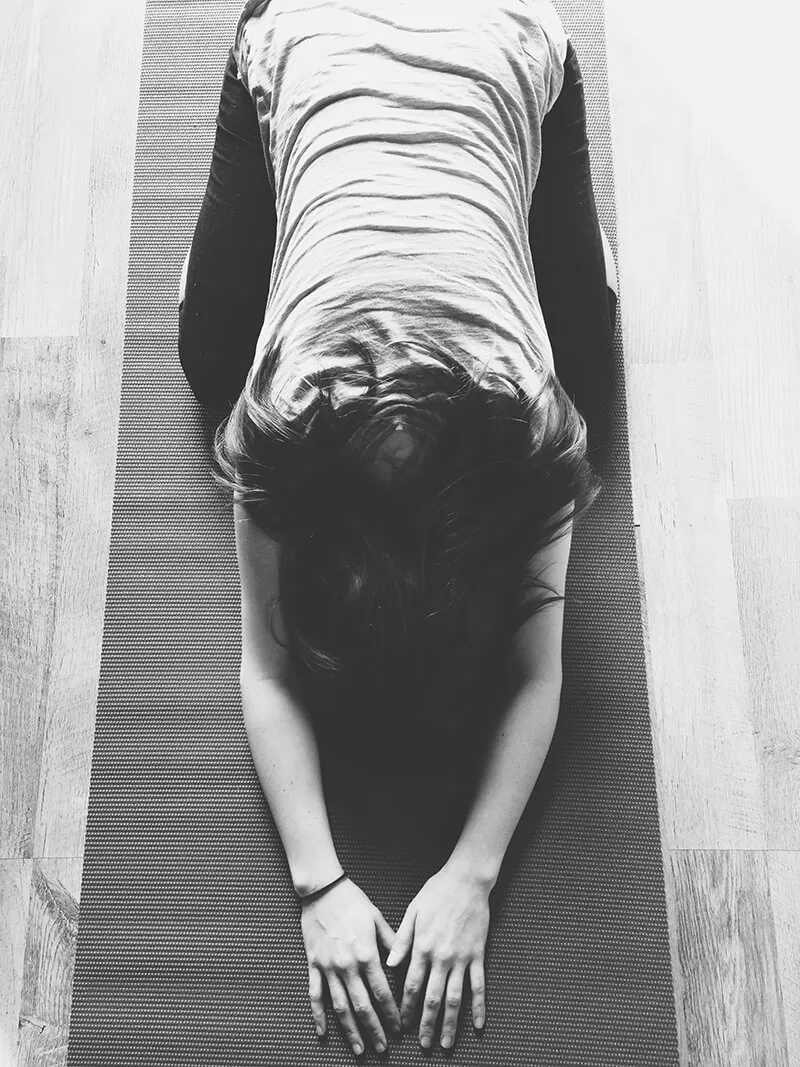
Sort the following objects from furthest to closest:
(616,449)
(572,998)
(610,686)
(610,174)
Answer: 1. (610,174)
2. (616,449)
3. (610,686)
4. (572,998)

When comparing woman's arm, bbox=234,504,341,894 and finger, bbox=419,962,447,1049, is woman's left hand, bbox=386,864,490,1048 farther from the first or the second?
woman's arm, bbox=234,504,341,894

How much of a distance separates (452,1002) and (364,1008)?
9 cm

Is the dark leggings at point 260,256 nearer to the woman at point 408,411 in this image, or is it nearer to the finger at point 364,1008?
the woman at point 408,411

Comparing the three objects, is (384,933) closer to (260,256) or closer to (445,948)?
(445,948)

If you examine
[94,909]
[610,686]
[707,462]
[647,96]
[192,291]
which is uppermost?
[647,96]

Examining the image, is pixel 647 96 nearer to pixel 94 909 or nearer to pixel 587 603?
pixel 587 603

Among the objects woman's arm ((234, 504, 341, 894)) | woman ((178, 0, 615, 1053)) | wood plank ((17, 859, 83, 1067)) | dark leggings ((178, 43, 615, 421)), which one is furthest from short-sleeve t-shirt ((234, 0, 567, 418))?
wood plank ((17, 859, 83, 1067))

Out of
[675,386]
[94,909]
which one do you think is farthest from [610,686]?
[94,909]

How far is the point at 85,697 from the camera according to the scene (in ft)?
3.99

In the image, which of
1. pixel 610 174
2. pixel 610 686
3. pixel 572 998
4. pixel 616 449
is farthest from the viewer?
pixel 610 174

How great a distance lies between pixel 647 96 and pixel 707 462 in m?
0.57

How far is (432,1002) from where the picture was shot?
98 cm

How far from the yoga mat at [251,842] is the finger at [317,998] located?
1 centimetres

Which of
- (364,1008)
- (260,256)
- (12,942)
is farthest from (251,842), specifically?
(260,256)
